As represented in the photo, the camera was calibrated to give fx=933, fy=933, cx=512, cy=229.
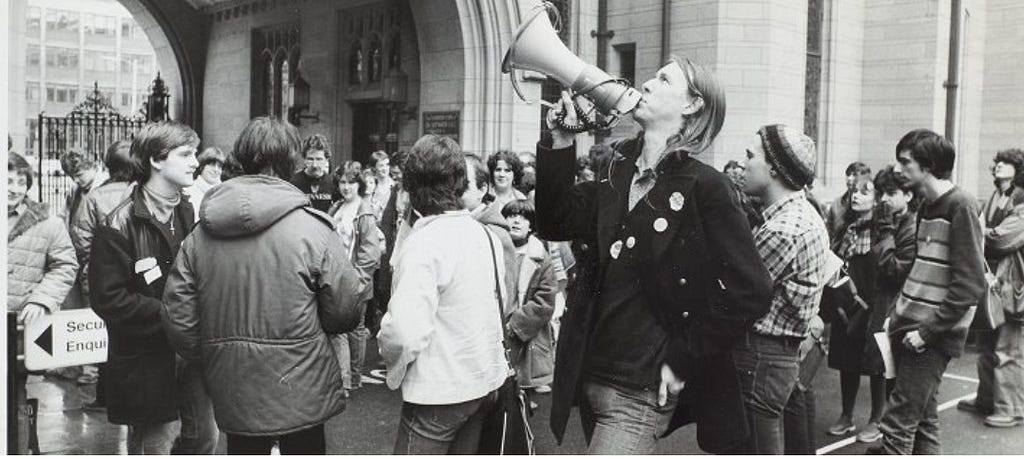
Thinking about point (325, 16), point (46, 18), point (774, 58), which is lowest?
point (774, 58)

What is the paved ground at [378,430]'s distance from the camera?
237 inches

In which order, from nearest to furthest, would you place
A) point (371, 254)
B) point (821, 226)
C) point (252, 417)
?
point (252, 417), point (821, 226), point (371, 254)

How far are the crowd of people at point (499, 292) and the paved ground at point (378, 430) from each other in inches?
52.3

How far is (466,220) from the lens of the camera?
363cm

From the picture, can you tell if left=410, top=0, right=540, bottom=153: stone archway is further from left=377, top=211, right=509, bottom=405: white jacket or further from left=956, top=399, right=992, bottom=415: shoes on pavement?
left=377, top=211, right=509, bottom=405: white jacket

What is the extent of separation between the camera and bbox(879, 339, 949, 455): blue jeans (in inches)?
194

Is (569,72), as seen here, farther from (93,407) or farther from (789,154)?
(93,407)

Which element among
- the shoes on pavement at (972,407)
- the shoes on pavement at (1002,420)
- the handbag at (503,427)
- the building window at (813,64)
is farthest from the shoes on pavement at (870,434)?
the building window at (813,64)

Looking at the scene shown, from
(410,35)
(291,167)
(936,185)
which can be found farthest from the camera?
(410,35)

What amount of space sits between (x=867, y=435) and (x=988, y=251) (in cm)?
191

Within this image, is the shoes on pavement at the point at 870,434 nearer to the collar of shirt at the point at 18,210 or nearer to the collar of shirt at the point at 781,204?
the collar of shirt at the point at 781,204

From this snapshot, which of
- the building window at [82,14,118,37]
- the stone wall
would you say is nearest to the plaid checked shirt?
the stone wall

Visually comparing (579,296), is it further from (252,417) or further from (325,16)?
(325,16)

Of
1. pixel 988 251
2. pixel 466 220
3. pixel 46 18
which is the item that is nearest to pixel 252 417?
pixel 466 220
